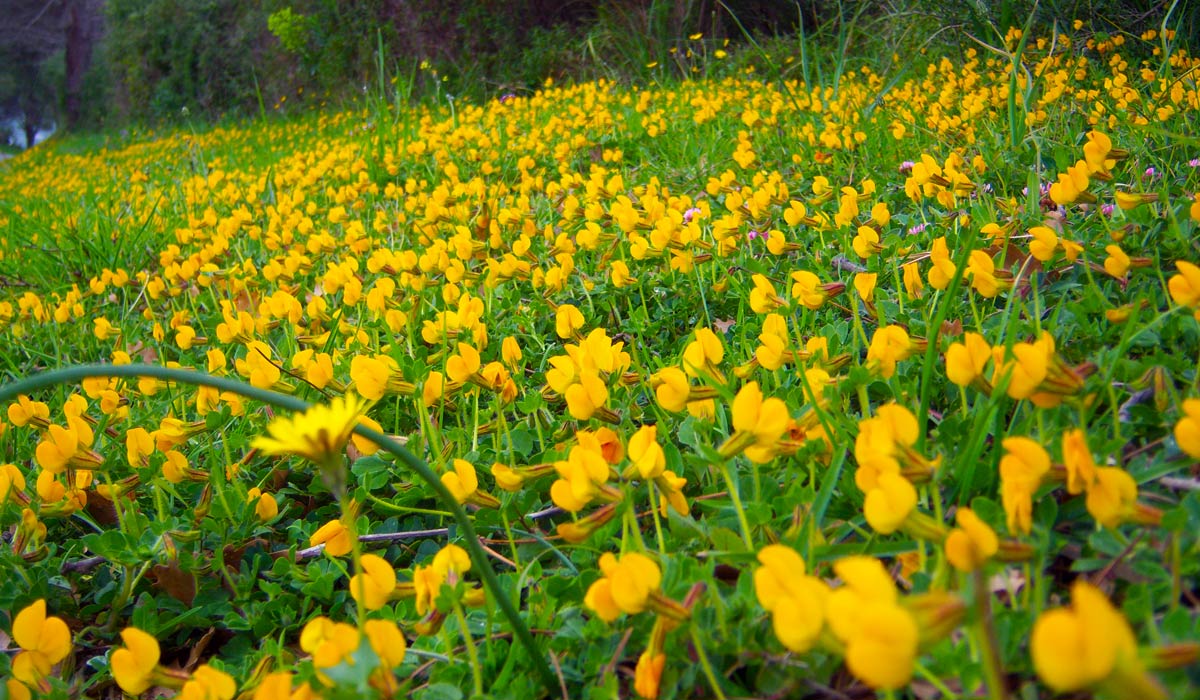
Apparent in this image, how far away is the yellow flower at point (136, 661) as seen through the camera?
3.01ft

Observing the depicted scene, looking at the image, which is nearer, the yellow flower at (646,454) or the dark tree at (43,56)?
the yellow flower at (646,454)

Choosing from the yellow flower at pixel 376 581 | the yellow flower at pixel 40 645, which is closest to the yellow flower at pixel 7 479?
the yellow flower at pixel 40 645

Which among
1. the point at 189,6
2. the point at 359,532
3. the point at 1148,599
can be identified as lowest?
the point at 359,532

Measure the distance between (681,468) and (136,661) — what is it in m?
0.73

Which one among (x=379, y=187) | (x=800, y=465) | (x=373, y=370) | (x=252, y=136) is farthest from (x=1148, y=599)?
(x=252, y=136)

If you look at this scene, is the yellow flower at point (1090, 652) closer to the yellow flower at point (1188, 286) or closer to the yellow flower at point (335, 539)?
the yellow flower at point (1188, 286)

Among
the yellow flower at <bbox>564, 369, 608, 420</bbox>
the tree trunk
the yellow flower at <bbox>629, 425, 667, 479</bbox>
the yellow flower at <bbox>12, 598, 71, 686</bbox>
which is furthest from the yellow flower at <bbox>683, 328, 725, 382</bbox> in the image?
the tree trunk

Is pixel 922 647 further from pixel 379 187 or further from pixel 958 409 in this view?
pixel 379 187

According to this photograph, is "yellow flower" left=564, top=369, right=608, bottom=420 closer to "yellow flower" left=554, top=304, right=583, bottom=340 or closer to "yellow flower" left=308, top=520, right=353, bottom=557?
"yellow flower" left=308, top=520, right=353, bottom=557

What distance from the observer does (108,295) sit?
3541 mm

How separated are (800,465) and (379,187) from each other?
13.7 ft

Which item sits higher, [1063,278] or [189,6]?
[189,6]

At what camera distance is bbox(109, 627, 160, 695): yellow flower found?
0.92 metres

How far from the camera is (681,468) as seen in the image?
1.23 meters
